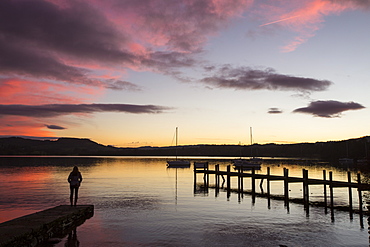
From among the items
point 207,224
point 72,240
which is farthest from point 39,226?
point 207,224

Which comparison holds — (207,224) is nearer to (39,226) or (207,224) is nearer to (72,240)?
(72,240)

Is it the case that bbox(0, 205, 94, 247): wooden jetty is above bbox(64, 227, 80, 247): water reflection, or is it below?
above

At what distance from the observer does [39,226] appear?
54.8ft

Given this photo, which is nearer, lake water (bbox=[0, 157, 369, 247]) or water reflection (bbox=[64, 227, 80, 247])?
water reflection (bbox=[64, 227, 80, 247])

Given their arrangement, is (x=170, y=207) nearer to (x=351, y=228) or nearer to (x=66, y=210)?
(x=66, y=210)

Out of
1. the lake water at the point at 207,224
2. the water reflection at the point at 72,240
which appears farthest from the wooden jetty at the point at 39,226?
the lake water at the point at 207,224

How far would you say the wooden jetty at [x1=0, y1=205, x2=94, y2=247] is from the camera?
1461 centimetres

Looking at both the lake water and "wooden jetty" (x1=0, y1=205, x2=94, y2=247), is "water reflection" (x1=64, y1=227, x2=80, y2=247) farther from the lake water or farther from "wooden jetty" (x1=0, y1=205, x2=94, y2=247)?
"wooden jetty" (x1=0, y1=205, x2=94, y2=247)

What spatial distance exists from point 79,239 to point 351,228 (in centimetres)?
1725

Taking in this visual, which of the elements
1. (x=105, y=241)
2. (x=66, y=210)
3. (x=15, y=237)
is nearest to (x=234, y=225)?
(x=105, y=241)

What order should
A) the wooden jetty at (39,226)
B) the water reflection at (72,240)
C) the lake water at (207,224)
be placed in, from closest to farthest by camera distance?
the wooden jetty at (39,226) → the water reflection at (72,240) → the lake water at (207,224)

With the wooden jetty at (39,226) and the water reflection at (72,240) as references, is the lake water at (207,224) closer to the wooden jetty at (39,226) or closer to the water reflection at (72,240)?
the water reflection at (72,240)

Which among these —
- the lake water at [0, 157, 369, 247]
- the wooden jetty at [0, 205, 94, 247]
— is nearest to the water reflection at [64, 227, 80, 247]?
the lake water at [0, 157, 369, 247]

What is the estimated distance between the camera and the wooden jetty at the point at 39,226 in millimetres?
14606
